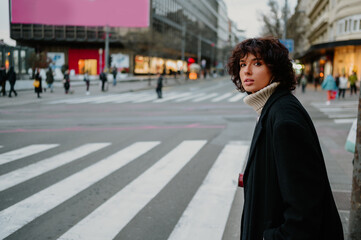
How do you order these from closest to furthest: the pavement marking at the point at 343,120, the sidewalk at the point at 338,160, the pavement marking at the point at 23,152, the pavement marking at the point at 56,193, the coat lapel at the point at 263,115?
the coat lapel at the point at 263,115, the pavement marking at the point at 56,193, the sidewalk at the point at 338,160, the pavement marking at the point at 23,152, the pavement marking at the point at 343,120

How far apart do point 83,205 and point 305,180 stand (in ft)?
14.1

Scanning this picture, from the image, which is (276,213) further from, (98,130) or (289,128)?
(98,130)

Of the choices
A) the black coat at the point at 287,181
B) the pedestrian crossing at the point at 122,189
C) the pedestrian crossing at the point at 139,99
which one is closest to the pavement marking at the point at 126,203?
the pedestrian crossing at the point at 122,189

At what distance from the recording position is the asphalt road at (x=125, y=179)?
471 centimetres

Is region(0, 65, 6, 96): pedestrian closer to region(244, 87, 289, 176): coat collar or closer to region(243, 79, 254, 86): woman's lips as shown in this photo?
region(243, 79, 254, 86): woman's lips

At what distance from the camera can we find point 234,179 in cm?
683

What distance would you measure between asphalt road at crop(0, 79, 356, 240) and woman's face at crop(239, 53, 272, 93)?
2784 mm

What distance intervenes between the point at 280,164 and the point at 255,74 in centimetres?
59

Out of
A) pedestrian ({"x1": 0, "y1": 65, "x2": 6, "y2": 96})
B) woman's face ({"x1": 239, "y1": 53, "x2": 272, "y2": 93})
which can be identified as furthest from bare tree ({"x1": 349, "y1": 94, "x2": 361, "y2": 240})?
pedestrian ({"x1": 0, "y1": 65, "x2": 6, "y2": 96})

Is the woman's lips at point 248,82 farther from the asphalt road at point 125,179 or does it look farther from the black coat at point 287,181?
the asphalt road at point 125,179

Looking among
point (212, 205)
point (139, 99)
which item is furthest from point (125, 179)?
point (139, 99)

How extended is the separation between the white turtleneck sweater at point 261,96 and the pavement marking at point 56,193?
11.8 ft

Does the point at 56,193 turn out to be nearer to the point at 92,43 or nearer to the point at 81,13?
the point at 81,13

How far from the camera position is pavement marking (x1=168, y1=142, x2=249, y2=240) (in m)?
4.57
